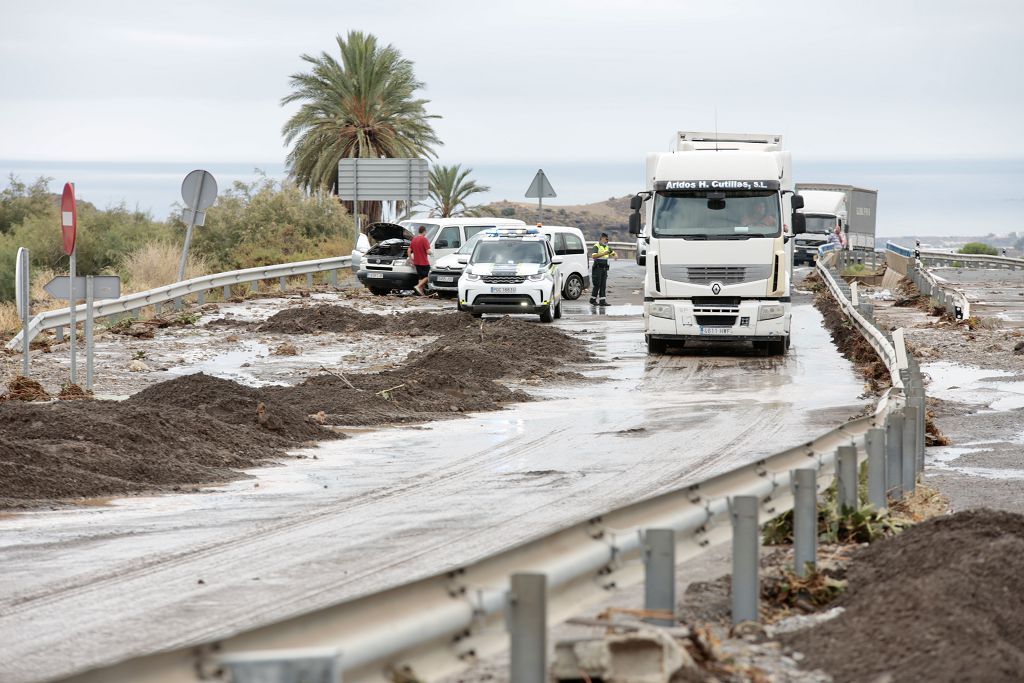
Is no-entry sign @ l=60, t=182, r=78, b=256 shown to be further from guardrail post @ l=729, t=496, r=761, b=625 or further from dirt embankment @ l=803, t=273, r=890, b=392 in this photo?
guardrail post @ l=729, t=496, r=761, b=625

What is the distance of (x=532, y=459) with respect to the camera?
42.4 ft

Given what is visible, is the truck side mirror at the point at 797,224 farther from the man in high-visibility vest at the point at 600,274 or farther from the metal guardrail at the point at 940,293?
the man in high-visibility vest at the point at 600,274

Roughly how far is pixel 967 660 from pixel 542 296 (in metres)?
23.9

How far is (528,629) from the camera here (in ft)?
14.5

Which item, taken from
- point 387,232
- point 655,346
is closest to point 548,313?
point 655,346

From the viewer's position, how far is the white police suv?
2883 centimetres

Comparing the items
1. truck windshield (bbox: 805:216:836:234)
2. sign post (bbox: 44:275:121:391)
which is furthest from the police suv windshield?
truck windshield (bbox: 805:216:836:234)

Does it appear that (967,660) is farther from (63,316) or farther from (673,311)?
(63,316)

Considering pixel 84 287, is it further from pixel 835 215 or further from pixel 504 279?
pixel 835 215

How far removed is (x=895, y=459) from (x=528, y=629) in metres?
5.73

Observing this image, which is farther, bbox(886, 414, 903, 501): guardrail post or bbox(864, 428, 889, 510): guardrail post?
bbox(886, 414, 903, 501): guardrail post

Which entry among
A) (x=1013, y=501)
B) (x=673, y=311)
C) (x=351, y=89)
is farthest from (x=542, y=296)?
(x=351, y=89)

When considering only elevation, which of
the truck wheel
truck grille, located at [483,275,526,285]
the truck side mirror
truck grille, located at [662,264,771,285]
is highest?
the truck side mirror

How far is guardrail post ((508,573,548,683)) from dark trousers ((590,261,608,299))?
1137 inches
